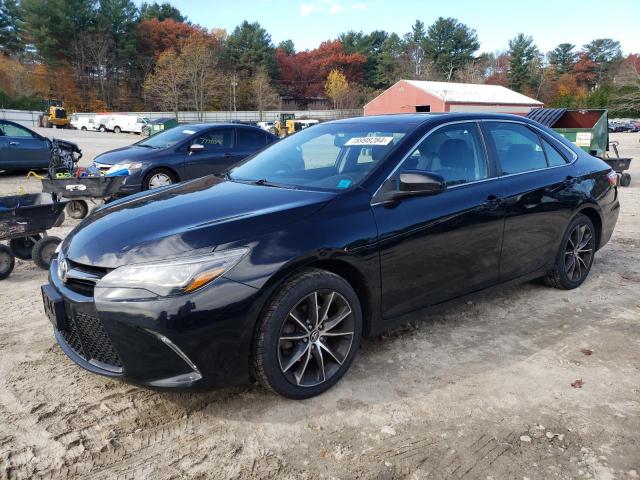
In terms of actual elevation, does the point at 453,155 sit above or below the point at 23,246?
above

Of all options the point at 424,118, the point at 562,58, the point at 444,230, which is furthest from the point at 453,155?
the point at 562,58

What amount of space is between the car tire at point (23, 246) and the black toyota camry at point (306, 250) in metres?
2.84

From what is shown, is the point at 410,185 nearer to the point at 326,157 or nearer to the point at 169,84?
the point at 326,157

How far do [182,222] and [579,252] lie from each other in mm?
3839

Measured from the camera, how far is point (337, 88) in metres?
79.1

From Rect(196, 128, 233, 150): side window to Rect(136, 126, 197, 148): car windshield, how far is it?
209mm

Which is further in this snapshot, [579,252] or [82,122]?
[82,122]

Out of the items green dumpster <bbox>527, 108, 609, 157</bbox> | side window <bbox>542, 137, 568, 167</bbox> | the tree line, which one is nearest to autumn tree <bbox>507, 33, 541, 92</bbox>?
the tree line

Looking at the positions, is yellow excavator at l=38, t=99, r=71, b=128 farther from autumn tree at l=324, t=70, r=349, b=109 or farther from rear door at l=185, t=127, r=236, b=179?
rear door at l=185, t=127, r=236, b=179

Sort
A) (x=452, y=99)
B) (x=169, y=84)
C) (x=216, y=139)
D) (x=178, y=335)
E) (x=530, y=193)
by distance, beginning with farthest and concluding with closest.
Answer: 1. (x=169, y=84)
2. (x=452, y=99)
3. (x=216, y=139)
4. (x=530, y=193)
5. (x=178, y=335)

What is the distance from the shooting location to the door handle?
383 cm

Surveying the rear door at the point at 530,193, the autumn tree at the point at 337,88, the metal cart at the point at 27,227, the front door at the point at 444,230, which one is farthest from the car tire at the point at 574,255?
the autumn tree at the point at 337,88

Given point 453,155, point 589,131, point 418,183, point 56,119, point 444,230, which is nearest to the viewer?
point 418,183

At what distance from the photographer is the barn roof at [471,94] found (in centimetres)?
4916
